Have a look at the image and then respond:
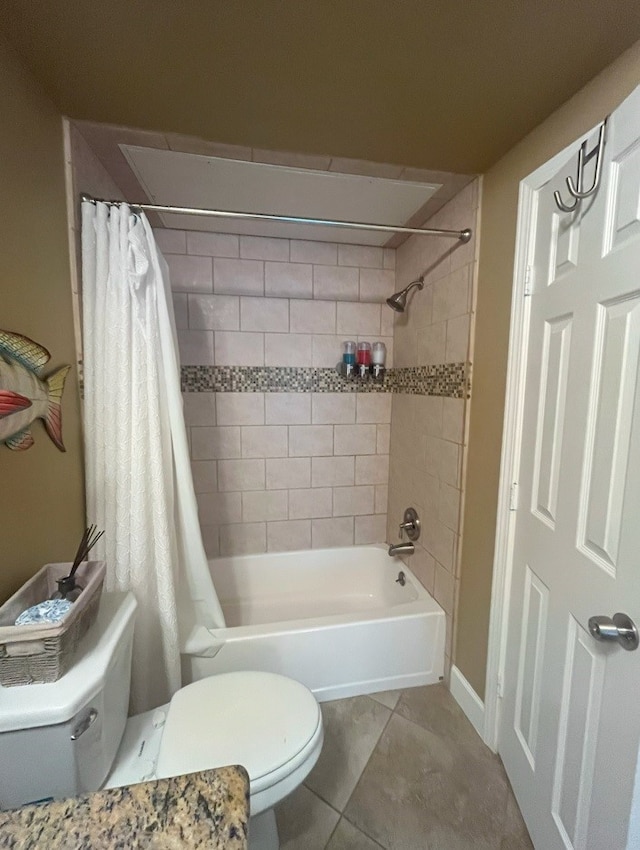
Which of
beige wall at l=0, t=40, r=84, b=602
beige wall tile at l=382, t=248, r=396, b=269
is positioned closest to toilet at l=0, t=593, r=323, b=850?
beige wall at l=0, t=40, r=84, b=602

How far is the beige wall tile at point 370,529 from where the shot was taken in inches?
98.7

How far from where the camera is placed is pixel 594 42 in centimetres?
90

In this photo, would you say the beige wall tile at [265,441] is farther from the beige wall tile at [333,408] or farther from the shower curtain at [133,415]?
the shower curtain at [133,415]

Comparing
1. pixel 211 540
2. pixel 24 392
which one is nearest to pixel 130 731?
pixel 24 392

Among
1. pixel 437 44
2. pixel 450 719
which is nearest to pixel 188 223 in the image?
pixel 437 44

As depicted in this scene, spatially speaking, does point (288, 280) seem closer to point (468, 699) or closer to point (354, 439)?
point (354, 439)

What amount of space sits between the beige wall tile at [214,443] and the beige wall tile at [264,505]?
0.93ft

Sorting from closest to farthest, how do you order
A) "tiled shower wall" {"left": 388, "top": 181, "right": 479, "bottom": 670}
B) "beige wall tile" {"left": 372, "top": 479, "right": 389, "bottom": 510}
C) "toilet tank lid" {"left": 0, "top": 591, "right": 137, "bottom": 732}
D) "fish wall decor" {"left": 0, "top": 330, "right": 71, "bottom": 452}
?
"toilet tank lid" {"left": 0, "top": 591, "right": 137, "bottom": 732}
"fish wall decor" {"left": 0, "top": 330, "right": 71, "bottom": 452}
"tiled shower wall" {"left": 388, "top": 181, "right": 479, "bottom": 670}
"beige wall tile" {"left": 372, "top": 479, "right": 389, "bottom": 510}

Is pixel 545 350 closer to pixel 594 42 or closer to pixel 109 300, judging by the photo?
pixel 594 42

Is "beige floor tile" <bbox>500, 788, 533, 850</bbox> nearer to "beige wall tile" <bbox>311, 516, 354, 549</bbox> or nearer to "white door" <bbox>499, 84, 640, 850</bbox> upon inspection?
"white door" <bbox>499, 84, 640, 850</bbox>

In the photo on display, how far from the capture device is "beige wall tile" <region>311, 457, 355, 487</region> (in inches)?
94.5

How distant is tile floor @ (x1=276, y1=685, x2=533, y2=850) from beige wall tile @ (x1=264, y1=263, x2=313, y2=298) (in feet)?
6.91

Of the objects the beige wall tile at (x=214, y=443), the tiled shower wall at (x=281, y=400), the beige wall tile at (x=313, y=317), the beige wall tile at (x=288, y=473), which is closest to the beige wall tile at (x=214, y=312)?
the tiled shower wall at (x=281, y=400)

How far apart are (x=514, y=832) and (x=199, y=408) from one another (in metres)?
2.17
